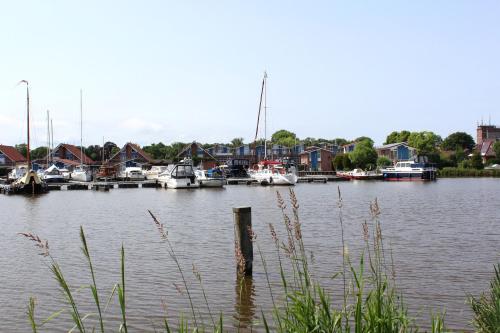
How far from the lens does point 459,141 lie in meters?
156

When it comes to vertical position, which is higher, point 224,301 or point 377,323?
point 377,323

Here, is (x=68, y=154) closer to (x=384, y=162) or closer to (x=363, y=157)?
(x=363, y=157)

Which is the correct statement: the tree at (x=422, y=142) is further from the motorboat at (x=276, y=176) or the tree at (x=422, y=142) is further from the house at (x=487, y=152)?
the motorboat at (x=276, y=176)

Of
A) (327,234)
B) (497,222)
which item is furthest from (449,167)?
(327,234)

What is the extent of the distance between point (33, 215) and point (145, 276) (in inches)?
912

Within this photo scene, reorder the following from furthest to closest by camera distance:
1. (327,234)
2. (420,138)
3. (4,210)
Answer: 1. (420,138)
2. (4,210)
3. (327,234)

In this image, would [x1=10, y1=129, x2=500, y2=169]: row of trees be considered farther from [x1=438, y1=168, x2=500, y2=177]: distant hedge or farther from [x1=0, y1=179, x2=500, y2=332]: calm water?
[x1=0, y1=179, x2=500, y2=332]: calm water

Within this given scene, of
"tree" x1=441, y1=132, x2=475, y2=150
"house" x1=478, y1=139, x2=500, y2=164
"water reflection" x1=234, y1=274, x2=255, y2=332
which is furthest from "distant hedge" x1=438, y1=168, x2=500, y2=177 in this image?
"water reflection" x1=234, y1=274, x2=255, y2=332

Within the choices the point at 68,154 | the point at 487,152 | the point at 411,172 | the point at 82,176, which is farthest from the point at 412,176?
the point at 68,154

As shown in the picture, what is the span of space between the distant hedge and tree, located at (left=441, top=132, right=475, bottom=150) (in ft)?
131

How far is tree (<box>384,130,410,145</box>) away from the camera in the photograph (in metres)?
151

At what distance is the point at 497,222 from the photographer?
96.5 feet

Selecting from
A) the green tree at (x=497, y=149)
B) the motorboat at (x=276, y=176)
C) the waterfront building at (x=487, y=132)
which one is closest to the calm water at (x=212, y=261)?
the motorboat at (x=276, y=176)

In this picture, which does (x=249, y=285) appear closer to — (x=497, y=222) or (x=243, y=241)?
(x=243, y=241)
